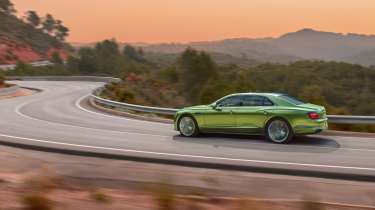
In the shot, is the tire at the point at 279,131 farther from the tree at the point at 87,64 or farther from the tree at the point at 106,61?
the tree at the point at 106,61

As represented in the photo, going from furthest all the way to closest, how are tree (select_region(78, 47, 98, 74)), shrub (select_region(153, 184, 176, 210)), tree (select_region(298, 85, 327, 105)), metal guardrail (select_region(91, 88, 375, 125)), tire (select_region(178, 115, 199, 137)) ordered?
tree (select_region(78, 47, 98, 74)) < tree (select_region(298, 85, 327, 105)) < metal guardrail (select_region(91, 88, 375, 125)) < tire (select_region(178, 115, 199, 137)) < shrub (select_region(153, 184, 176, 210))

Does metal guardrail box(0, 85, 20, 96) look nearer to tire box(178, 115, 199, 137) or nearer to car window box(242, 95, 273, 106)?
tire box(178, 115, 199, 137)

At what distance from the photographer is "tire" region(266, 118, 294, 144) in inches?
496

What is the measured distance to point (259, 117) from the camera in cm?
1305

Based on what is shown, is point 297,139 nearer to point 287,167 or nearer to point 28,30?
point 287,167

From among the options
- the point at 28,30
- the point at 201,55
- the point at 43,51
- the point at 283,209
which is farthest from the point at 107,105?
the point at 28,30

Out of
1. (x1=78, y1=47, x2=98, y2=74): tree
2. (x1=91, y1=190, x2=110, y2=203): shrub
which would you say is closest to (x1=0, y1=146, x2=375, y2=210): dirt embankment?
(x1=91, y1=190, x2=110, y2=203): shrub

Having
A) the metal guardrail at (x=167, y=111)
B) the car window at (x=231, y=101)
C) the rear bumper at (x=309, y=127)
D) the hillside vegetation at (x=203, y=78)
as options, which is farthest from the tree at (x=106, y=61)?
the rear bumper at (x=309, y=127)

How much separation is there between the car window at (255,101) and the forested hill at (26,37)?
111 m

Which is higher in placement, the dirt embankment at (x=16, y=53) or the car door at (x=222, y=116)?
the dirt embankment at (x=16, y=53)

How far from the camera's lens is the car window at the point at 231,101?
13.6 metres

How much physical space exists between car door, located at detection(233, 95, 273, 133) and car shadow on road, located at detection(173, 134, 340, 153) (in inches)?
15.1

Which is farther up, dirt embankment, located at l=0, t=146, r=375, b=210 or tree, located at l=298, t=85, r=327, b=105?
tree, located at l=298, t=85, r=327, b=105

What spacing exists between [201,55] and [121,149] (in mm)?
76640
